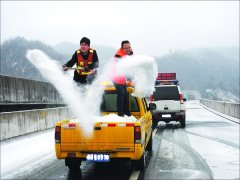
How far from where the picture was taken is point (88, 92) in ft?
26.7

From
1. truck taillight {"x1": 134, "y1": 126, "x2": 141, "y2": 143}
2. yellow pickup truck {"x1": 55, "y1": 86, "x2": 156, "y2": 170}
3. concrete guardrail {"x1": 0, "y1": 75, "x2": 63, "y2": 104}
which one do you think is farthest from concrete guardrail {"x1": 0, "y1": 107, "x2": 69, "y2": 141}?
truck taillight {"x1": 134, "y1": 126, "x2": 141, "y2": 143}

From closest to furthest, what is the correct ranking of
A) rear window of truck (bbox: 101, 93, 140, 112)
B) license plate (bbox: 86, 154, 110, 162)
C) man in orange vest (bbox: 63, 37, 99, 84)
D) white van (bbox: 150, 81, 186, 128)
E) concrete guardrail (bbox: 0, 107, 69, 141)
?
license plate (bbox: 86, 154, 110, 162) < man in orange vest (bbox: 63, 37, 99, 84) < rear window of truck (bbox: 101, 93, 140, 112) < concrete guardrail (bbox: 0, 107, 69, 141) < white van (bbox: 150, 81, 186, 128)

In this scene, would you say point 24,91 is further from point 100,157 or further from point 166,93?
point 100,157

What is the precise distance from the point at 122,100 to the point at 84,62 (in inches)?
51.7

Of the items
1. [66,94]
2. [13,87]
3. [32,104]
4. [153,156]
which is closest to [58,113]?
[32,104]

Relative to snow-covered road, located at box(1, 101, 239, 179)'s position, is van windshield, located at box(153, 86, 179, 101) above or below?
above

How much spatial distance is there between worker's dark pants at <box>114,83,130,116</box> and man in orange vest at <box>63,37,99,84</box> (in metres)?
0.72

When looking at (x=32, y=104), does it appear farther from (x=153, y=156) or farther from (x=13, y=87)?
(x=153, y=156)

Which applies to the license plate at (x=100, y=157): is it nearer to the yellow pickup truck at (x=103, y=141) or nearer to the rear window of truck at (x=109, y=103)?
the yellow pickup truck at (x=103, y=141)

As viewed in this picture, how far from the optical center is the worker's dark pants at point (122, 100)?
7.94m

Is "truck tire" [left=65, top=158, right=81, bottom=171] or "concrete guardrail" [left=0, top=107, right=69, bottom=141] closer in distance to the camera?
"truck tire" [left=65, top=158, right=81, bottom=171]

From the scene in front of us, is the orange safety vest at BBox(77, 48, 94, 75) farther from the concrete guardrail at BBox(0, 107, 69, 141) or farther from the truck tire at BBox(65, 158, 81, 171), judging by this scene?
the concrete guardrail at BBox(0, 107, 69, 141)

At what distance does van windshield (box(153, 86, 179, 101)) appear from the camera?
60.7ft

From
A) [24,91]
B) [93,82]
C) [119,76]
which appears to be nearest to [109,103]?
[93,82]
